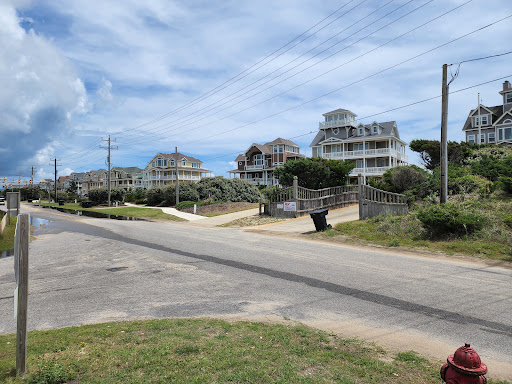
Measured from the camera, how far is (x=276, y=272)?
880 cm

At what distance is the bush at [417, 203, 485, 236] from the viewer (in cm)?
1209

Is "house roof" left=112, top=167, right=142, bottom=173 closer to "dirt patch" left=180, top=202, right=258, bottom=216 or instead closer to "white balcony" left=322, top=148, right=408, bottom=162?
"white balcony" left=322, top=148, right=408, bottom=162

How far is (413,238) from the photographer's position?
508 inches

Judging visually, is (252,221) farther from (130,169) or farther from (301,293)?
(130,169)

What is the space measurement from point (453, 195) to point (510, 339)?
1491cm

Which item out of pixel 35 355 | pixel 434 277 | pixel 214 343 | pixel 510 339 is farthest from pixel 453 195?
pixel 35 355

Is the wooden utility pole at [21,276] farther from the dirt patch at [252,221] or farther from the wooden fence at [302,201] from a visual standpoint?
the wooden fence at [302,201]

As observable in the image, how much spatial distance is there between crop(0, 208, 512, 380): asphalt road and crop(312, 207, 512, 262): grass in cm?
127

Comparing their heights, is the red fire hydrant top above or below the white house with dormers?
below

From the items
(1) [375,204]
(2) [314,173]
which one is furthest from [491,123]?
(1) [375,204]

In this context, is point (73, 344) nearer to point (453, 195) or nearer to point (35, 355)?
point (35, 355)

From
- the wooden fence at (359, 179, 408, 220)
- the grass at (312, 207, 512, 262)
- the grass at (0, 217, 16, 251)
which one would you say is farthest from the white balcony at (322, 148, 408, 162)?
the grass at (0, 217, 16, 251)

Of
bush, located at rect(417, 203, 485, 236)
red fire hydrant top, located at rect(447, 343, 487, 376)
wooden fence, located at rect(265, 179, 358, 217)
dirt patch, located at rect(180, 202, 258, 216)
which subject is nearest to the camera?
red fire hydrant top, located at rect(447, 343, 487, 376)

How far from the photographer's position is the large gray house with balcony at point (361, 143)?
4625cm
